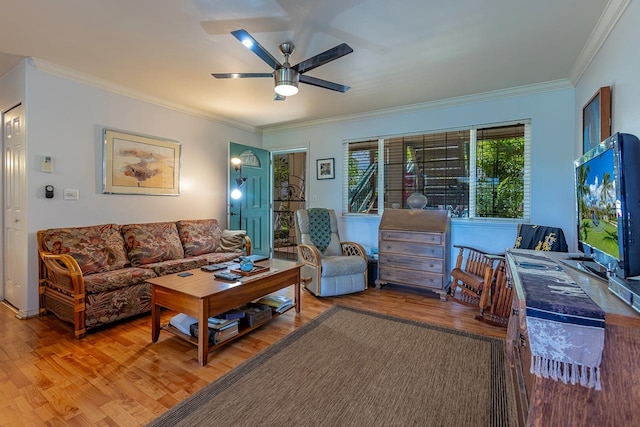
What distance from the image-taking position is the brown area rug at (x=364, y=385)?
5.23ft

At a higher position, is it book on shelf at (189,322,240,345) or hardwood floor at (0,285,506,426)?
book on shelf at (189,322,240,345)

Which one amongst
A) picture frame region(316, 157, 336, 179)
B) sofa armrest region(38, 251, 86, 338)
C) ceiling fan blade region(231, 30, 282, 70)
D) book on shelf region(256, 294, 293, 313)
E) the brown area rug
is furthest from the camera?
picture frame region(316, 157, 336, 179)

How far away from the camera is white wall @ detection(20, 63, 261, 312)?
2.92m

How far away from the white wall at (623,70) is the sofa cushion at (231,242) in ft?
13.1

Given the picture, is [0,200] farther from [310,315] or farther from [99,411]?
[310,315]

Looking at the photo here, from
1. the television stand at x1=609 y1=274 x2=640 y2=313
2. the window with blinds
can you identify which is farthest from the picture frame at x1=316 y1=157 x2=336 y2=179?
the television stand at x1=609 y1=274 x2=640 y2=313

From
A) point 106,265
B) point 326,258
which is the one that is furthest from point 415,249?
point 106,265

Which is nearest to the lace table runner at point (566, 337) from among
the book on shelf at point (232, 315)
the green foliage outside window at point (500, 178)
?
the book on shelf at point (232, 315)

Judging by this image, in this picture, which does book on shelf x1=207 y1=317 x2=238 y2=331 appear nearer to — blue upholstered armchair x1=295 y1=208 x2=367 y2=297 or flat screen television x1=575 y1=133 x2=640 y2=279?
blue upholstered armchair x1=295 y1=208 x2=367 y2=297

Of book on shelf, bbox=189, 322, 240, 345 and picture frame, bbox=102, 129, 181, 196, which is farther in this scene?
picture frame, bbox=102, 129, 181, 196

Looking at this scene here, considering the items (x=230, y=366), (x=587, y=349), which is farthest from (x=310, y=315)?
(x=587, y=349)

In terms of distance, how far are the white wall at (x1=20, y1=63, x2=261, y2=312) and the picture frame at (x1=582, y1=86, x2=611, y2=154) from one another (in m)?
4.56

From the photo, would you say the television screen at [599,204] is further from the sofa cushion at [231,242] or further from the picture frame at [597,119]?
the sofa cushion at [231,242]

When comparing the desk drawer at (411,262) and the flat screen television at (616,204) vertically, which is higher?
the flat screen television at (616,204)
